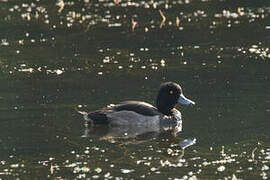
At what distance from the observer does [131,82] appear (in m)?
22.2

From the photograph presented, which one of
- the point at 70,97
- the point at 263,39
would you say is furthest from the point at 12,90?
the point at 263,39

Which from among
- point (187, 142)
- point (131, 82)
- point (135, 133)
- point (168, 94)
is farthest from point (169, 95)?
point (187, 142)

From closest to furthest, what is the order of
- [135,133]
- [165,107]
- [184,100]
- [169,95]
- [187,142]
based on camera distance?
[187,142]
[135,133]
[184,100]
[169,95]
[165,107]

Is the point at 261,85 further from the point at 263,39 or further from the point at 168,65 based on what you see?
the point at 263,39

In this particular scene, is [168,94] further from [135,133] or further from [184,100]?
[135,133]

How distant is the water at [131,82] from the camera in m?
15.2

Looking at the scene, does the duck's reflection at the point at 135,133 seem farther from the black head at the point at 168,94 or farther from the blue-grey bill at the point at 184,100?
the black head at the point at 168,94

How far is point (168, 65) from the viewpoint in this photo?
79.8ft

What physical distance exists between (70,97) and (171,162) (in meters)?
5.95

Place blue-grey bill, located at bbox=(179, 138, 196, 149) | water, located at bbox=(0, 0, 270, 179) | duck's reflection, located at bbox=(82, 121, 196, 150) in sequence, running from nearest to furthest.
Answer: water, located at bbox=(0, 0, 270, 179), blue-grey bill, located at bbox=(179, 138, 196, 149), duck's reflection, located at bbox=(82, 121, 196, 150)

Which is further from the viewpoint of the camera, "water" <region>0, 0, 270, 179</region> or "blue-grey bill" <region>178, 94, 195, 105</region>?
"blue-grey bill" <region>178, 94, 195, 105</region>

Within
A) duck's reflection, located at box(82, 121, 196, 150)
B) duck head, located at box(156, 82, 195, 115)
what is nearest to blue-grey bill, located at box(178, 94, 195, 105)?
duck head, located at box(156, 82, 195, 115)

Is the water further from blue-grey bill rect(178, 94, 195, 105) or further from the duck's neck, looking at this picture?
the duck's neck

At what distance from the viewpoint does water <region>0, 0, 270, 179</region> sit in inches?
599
